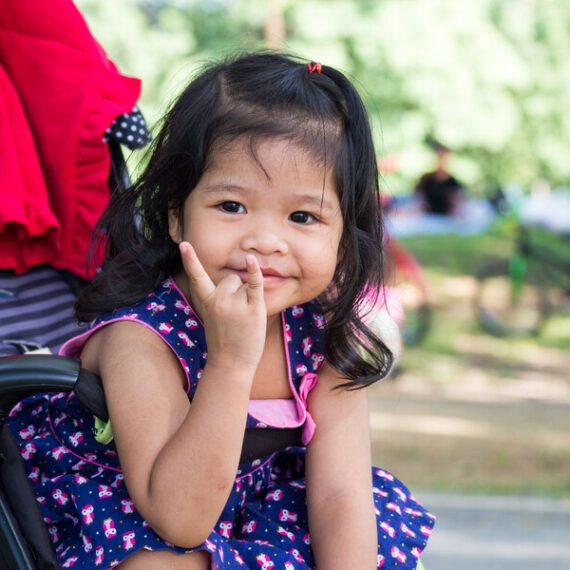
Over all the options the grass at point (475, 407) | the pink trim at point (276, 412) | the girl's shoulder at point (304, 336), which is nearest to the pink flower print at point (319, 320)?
the girl's shoulder at point (304, 336)

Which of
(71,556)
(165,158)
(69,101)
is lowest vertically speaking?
(71,556)

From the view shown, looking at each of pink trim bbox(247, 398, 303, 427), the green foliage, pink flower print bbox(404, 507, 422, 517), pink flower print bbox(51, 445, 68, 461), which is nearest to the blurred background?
the green foliage

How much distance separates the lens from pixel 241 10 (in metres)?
10.6

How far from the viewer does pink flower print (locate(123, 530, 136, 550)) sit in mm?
1448

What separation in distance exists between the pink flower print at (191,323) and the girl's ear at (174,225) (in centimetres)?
12

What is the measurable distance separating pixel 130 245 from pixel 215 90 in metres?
0.30

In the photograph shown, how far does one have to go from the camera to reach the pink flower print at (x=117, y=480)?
61.9 inches

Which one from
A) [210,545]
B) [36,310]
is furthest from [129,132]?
[210,545]

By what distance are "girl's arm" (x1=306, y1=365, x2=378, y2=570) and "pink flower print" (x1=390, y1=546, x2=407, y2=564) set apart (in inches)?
1.7

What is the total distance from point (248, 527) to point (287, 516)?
96 millimetres

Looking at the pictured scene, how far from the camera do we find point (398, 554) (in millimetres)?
1672

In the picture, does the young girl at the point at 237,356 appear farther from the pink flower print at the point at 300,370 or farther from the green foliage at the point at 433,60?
the green foliage at the point at 433,60

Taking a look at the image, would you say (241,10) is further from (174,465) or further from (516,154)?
(174,465)

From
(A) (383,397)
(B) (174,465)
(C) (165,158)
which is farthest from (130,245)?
(A) (383,397)
